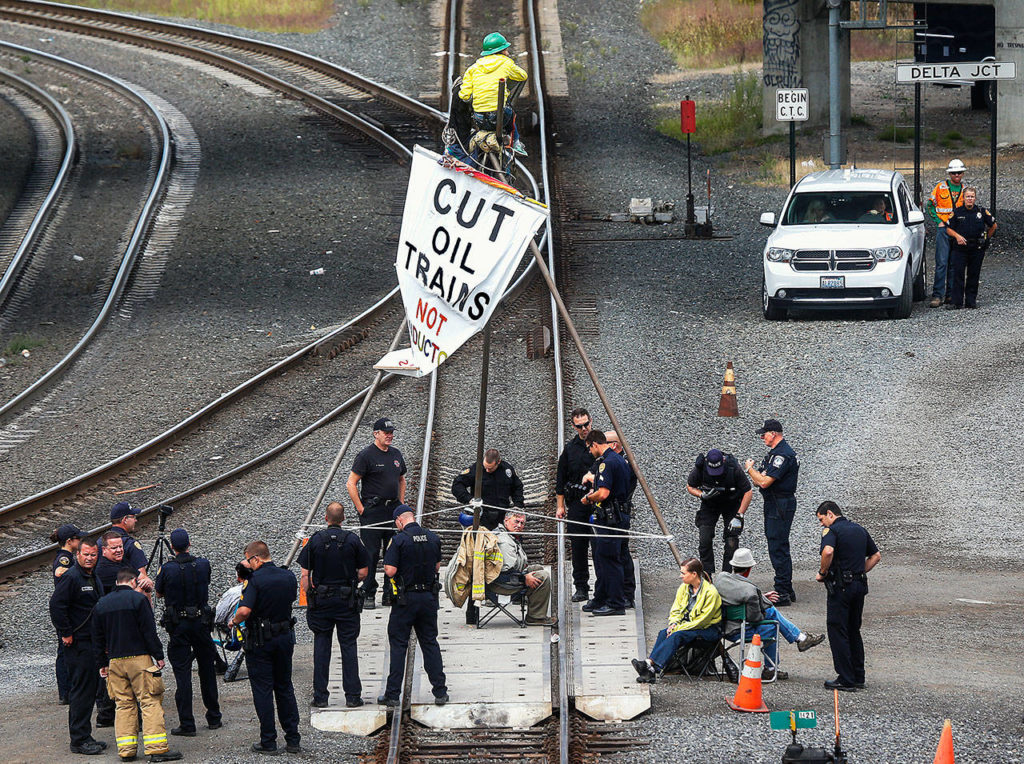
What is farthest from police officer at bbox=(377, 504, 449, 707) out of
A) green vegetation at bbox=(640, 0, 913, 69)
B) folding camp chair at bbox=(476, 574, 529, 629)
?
green vegetation at bbox=(640, 0, 913, 69)

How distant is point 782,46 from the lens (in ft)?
112

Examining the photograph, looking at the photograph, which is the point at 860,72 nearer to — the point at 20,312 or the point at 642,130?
the point at 642,130

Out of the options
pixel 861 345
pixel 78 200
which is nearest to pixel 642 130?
pixel 78 200

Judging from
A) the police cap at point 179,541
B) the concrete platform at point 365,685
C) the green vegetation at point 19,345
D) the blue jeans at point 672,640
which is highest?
the green vegetation at point 19,345

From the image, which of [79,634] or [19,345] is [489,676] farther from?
[19,345]

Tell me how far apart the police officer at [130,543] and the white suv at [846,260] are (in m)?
11.5

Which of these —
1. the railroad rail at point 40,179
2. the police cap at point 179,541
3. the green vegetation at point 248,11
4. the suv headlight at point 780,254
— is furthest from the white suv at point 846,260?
the green vegetation at point 248,11

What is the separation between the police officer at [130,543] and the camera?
12087 millimetres

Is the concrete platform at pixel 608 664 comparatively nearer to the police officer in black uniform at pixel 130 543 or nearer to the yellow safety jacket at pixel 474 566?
the yellow safety jacket at pixel 474 566

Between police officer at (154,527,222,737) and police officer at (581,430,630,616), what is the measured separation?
3.44m

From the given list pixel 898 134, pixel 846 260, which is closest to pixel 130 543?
pixel 846 260

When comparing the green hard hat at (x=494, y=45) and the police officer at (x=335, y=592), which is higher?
the green hard hat at (x=494, y=45)

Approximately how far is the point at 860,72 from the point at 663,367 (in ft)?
74.5

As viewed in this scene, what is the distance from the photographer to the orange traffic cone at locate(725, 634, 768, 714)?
11453 mm
